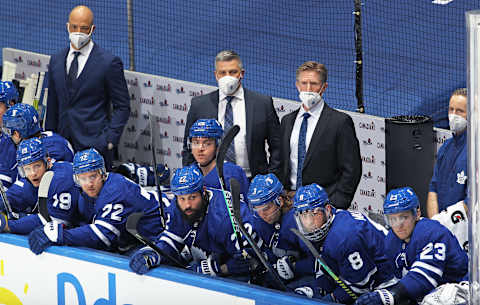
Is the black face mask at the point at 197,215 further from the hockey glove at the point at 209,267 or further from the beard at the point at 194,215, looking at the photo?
the hockey glove at the point at 209,267

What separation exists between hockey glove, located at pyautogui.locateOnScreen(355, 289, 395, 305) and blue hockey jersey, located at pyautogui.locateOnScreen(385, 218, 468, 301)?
0.12 meters

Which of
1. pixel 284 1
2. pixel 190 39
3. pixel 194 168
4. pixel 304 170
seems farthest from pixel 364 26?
pixel 194 168

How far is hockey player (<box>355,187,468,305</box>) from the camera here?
4.35m

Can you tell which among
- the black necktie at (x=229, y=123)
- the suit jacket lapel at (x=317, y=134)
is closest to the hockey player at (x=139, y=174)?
the black necktie at (x=229, y=123)

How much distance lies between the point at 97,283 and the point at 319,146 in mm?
1672

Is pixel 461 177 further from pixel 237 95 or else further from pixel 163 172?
pixel 163 172

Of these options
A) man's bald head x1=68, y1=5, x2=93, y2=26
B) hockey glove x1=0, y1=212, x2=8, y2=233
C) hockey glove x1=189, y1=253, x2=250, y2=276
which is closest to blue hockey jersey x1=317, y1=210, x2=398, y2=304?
hockey glove x1=189, y1=253, x2=250, y2=276

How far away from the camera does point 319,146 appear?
19.1 feet

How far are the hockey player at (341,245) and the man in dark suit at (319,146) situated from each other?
2.98 feet

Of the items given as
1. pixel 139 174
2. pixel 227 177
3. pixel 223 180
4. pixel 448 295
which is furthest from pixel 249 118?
pixel 448 295

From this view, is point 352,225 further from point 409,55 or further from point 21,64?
point 21,64

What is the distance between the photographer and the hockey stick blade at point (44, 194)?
550cm

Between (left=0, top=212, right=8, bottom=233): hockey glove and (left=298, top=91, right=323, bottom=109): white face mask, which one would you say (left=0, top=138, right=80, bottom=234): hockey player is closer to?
(left=0, top=212, right=8, bottom=233): hockey glove

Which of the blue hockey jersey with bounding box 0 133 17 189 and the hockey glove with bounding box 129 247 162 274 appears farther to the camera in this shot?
the blue hockey jersey with bounding box 0 133 17 189
